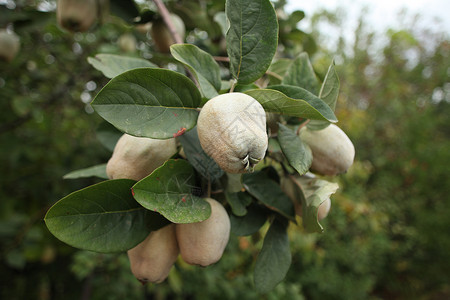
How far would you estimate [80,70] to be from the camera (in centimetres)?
194

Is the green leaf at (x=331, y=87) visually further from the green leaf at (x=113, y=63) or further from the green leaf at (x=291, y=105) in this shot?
the green leaf at (x=113, y=63)

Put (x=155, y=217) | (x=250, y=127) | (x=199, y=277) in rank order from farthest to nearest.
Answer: (x=199, y=277)
(x=155, y=217)
(x=250, y=127)

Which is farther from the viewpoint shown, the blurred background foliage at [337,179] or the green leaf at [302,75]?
the blurred background foliage at [337,179]

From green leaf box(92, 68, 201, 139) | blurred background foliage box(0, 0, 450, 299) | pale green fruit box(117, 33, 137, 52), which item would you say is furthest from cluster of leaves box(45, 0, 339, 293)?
pale green fruit box(117, 33, 137, 52)

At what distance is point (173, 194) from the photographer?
0.50m

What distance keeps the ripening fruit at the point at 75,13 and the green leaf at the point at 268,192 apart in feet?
2.45

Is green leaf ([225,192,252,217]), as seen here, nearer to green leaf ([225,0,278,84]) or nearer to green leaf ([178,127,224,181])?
green leaf ([178,127,224,181])

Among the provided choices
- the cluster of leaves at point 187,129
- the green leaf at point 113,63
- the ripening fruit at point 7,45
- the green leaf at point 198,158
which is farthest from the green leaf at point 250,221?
the ripening fruit at point 7,45

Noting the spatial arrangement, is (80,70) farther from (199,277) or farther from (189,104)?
(189,104)

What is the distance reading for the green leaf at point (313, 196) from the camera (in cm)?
51

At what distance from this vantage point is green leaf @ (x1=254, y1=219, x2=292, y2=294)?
66 cm

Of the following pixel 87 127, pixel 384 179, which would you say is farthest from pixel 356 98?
pixel 87 127

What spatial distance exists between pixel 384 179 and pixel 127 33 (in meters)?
3.76

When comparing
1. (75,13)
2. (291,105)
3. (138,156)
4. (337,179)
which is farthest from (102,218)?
(337,179)
